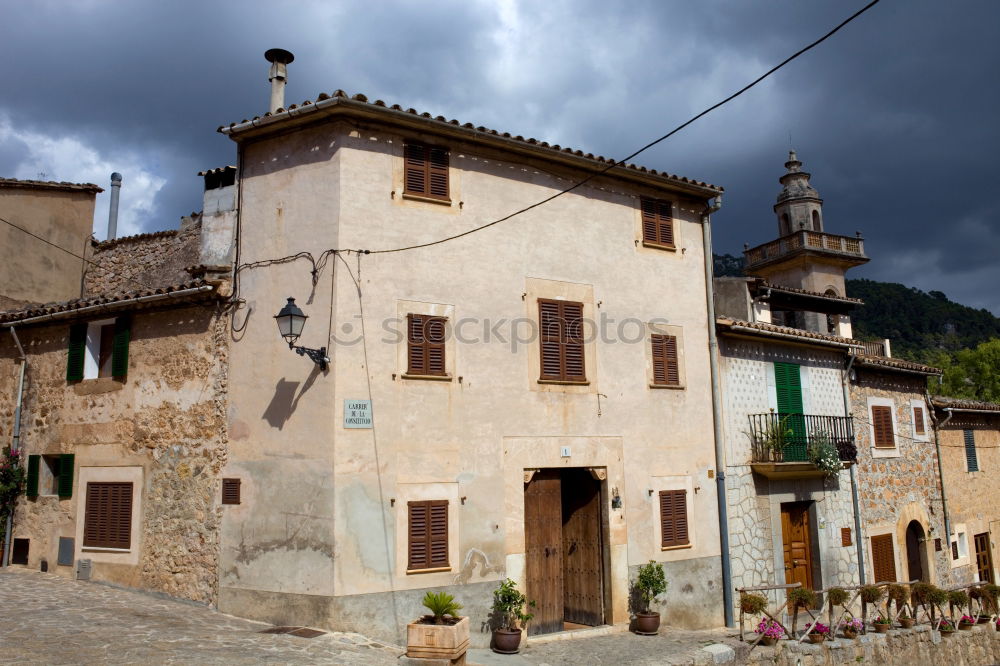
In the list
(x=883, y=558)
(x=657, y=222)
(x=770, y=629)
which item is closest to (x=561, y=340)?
(x=657, y=222)

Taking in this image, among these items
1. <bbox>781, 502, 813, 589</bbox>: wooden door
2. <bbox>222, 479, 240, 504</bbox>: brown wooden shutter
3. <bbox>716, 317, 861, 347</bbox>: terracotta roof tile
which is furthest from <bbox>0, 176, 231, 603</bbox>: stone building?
<bbox>781, 502, 813, 589</bbox>: wooden door

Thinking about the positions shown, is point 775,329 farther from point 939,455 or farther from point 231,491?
point 231,491

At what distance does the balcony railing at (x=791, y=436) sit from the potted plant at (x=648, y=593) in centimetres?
401

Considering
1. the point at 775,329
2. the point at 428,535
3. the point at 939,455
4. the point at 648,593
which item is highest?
the point at 775,329

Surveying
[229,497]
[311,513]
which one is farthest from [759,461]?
[229,497]

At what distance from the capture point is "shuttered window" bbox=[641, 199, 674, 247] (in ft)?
50.6

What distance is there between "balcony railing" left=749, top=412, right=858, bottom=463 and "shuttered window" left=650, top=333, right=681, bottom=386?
8.55 feet

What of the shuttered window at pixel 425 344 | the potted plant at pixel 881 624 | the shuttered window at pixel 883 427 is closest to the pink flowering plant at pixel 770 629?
the potted plant at pixel 881 624

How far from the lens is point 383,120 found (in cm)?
1229

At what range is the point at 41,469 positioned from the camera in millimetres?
14148

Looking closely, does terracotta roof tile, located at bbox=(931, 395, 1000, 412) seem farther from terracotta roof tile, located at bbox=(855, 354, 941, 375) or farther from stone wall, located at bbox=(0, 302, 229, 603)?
stone wall, located at bbox=(0, 302, 229, 603)

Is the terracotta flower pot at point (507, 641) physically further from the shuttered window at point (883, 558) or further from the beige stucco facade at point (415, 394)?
the shuttered window at point (883, 558)

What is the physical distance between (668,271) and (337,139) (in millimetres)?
7323

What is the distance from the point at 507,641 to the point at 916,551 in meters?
15.2
